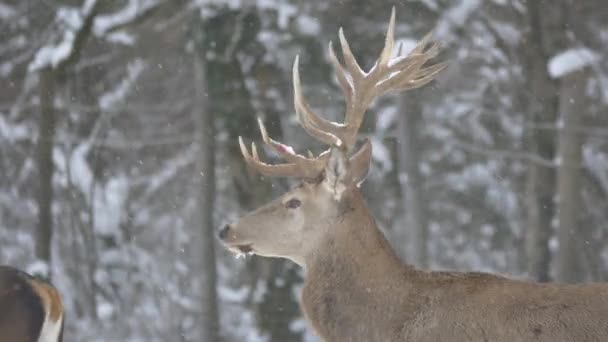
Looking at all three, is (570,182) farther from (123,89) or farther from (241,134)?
(123,89)

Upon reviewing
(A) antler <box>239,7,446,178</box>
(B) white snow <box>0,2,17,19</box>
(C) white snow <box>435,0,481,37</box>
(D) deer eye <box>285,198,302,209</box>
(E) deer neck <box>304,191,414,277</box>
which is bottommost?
(C) white snow <box>435,0,481,37</box>

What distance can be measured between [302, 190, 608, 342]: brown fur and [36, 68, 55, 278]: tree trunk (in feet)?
25.6

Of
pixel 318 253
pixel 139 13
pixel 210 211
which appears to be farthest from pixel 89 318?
pixel 318 253

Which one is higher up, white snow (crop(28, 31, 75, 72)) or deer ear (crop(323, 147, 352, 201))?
deer ear (crop(323, 147, 352, 201))

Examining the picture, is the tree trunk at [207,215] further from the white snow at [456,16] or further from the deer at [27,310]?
the deer at [27,310]

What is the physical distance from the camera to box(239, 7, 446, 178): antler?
554cm

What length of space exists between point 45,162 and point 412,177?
3.98 m

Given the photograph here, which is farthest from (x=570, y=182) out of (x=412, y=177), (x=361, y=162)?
(x=361, y=162)

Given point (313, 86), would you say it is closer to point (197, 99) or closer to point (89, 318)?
point (197, 99)

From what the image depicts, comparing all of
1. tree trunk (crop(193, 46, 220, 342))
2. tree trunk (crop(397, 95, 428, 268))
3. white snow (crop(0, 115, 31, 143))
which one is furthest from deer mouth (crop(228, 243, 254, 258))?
white snow (crop(0, 115, 31, 143))

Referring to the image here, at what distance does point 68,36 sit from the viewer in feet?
41.1

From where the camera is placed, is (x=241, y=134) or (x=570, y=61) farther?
(x=241, y=134)

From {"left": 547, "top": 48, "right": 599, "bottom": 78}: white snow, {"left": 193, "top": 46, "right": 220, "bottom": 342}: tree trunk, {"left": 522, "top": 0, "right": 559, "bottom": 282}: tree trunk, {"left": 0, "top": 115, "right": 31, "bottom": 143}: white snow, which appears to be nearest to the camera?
{"left": 193, "top": 46, "right": 220, "bottom": 342}: tree trunk

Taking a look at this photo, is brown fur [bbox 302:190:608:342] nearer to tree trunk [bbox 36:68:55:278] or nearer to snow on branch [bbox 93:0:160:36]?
snow on branch [bbox 93:0:160:36]
